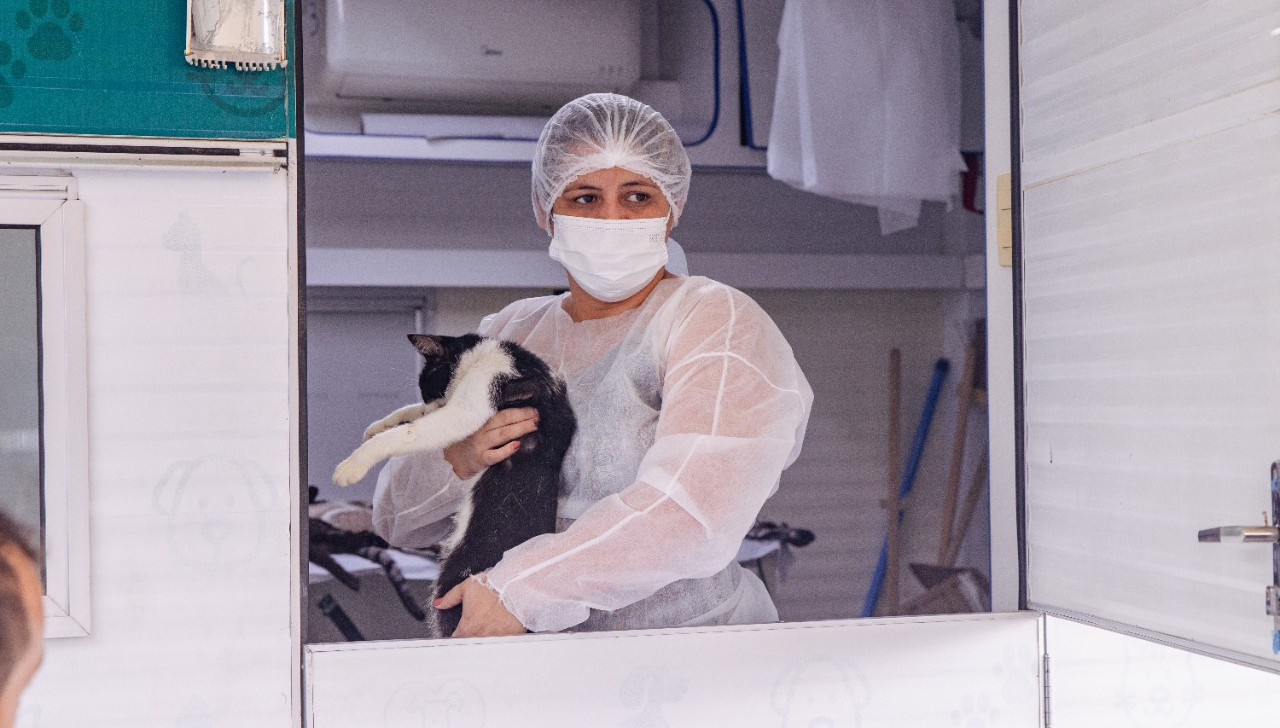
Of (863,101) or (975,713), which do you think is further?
(863,101)

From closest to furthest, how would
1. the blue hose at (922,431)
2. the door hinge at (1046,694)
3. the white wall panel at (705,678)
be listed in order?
the white wall panel at (705,678) → the door hinge at (1046,694) → the blue hose at (922,431)

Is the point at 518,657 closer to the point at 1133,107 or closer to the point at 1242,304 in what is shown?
the point at 1242,304

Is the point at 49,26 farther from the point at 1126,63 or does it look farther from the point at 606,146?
the point at 1126,63

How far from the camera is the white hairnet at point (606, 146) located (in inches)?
77.7

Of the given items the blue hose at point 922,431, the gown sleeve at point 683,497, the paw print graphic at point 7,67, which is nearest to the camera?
the paw print graphic at point 7,67

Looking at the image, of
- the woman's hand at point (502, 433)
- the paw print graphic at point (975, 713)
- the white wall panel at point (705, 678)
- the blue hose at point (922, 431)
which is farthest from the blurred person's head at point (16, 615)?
the blue hose at point (922, 431)

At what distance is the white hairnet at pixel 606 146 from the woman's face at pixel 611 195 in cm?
1

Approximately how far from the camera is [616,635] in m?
1.62

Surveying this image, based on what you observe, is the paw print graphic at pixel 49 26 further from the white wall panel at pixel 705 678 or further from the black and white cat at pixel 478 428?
the white wall panel at pixel 705 678

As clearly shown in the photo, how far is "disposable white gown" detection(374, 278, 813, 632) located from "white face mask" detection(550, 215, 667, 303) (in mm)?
67

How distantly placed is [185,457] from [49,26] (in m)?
0.59

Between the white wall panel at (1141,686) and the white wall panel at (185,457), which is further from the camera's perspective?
the white wall panel at (1141,686)

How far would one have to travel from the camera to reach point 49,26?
1413mm

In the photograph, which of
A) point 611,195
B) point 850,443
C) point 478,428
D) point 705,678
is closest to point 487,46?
point 611,195
